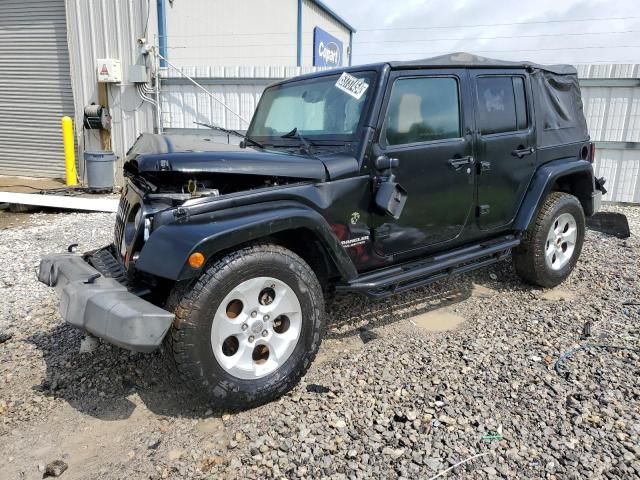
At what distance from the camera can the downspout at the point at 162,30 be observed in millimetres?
9914

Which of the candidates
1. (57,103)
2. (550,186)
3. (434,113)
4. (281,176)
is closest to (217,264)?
(281,176)

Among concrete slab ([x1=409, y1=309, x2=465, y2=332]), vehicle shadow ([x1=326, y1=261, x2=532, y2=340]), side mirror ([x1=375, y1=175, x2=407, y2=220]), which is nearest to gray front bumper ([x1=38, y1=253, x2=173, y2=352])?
side mirror ([x1=375, y1=175, x2=407, y2=220])

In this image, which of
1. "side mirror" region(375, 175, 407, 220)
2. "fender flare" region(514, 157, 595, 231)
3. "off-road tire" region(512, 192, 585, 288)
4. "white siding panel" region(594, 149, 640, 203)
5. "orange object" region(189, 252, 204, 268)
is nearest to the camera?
"orange object" region(189, 252, 204, 268)

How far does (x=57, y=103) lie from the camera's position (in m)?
11.0

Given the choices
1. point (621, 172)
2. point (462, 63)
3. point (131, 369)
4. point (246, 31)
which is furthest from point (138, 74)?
point (621, 172)

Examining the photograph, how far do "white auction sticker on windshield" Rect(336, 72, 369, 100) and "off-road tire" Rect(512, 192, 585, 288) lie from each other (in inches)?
78.8

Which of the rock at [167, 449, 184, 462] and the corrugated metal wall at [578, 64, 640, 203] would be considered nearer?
the rock at [167, 449, 184, 462]

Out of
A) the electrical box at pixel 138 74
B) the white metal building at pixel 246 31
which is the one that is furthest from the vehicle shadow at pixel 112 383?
the white metal building at pixel 246 31

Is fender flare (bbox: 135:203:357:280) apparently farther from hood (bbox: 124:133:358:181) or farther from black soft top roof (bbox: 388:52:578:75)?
black soft top roof (bbox: 388:52:578:75)

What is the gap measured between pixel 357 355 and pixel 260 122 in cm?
215

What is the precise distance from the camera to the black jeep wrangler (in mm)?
2541

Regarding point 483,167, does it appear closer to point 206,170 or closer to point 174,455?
point 206,170

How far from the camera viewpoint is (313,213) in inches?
113

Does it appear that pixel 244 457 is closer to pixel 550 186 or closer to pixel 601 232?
pixel 550 186
